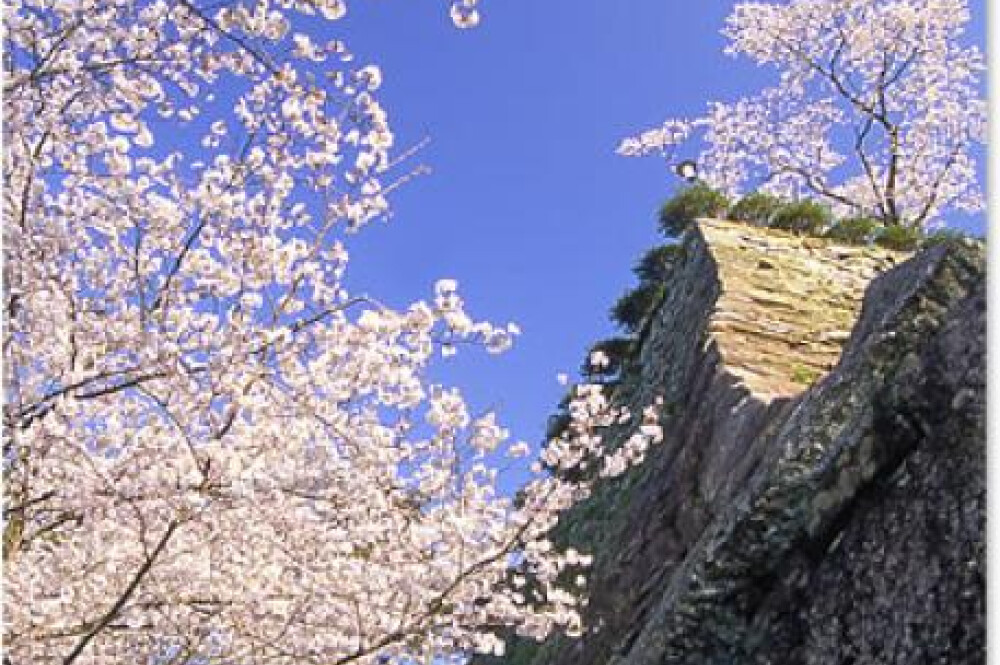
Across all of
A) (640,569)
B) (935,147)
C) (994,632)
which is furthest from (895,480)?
(935,147)

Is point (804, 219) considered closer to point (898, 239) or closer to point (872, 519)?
point (898, 239)

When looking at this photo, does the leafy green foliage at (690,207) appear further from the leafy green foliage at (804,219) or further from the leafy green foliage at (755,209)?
the leafy green foliage at (804,219)

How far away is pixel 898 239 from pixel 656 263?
2687 millimetres

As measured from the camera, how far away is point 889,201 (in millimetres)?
15219

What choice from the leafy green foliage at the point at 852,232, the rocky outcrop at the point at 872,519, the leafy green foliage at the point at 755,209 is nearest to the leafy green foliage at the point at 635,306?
the leafy green foliage at the point at 755,209

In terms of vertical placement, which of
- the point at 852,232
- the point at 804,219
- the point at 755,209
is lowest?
the point at 852,232

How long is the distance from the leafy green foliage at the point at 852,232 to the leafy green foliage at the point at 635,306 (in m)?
2.07

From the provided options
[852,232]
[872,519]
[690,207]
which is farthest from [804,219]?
[872,519]

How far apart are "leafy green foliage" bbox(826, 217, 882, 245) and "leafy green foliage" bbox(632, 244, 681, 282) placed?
191cm

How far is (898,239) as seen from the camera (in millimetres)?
10570

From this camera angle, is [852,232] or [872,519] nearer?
[872,519]

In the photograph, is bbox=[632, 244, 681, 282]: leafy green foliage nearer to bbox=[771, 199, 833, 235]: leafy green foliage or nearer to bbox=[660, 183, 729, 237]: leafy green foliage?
bbox=[660, 183, 729, 237]: leafy green foliage

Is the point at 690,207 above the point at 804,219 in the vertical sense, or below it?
above

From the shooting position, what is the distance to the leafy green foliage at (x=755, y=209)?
36.4 ft
